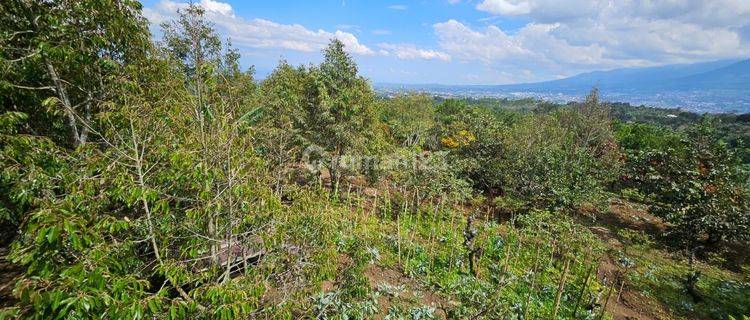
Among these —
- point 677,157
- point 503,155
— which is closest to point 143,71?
point 503,155

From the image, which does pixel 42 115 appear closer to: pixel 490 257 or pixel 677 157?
pixel 490 257

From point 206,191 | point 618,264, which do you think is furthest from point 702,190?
point 206,191

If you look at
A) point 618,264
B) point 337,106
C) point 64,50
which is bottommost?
point 618,264

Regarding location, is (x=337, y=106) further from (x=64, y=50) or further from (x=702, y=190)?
(x=702, y=190)

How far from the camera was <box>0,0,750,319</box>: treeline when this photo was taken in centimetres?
271

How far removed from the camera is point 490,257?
33.6 ft

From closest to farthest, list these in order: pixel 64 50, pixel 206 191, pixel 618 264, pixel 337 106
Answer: pixel 206 191
pixel 64 50
pixel 618 264
pixel 337 106

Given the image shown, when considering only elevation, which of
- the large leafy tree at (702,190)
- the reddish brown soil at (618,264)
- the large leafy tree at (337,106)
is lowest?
the reddish brown soil at (618,264)

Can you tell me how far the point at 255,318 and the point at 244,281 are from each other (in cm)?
49

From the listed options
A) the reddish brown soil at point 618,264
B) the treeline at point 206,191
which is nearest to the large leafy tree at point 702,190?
the treeline at point 206,191

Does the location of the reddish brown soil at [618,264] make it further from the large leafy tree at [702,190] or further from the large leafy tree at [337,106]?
the large leafy tree at [337,106]

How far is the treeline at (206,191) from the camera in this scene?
8.91ft

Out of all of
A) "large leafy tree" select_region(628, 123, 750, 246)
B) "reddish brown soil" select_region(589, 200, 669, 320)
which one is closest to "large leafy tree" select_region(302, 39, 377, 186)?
"reddish brown soil" select_region(589, 200, 669, 320)

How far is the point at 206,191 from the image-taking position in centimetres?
300
